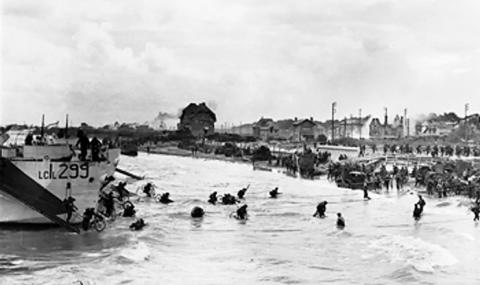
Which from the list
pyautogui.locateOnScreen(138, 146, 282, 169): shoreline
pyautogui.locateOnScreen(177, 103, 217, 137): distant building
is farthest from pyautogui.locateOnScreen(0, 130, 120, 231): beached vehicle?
pyautogui.locateOnScreen(177, 103, 217, 137): distant building

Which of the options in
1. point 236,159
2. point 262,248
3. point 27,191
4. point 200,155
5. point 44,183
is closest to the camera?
point 262,248

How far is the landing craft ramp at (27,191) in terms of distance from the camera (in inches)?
1021

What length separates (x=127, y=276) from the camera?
63.7ft

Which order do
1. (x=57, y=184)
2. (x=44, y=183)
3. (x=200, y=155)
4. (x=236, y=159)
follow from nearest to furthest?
(x=44, y=183)
(x=57, y=184)
(x=236, y=159)
(x=200, y=155)

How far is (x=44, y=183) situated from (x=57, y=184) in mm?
572

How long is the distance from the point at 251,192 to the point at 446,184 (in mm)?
15097

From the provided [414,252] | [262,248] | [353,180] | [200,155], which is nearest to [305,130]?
[200,155]

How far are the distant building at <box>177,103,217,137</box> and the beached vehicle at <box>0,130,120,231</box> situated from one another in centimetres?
10949

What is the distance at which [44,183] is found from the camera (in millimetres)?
26391

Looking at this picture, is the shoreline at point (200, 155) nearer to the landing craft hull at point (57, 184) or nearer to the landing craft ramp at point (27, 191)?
the landing craft hull at point (57, 184)

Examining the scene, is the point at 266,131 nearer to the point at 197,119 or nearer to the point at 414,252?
the point at 197,119

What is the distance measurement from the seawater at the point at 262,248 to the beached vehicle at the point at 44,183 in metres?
1.02

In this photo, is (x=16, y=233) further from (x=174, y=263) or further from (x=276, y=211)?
(x=276, y=211)

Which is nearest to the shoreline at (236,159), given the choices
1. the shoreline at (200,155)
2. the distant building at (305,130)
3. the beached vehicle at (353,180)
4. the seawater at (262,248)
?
the shoreline at (200,155)
